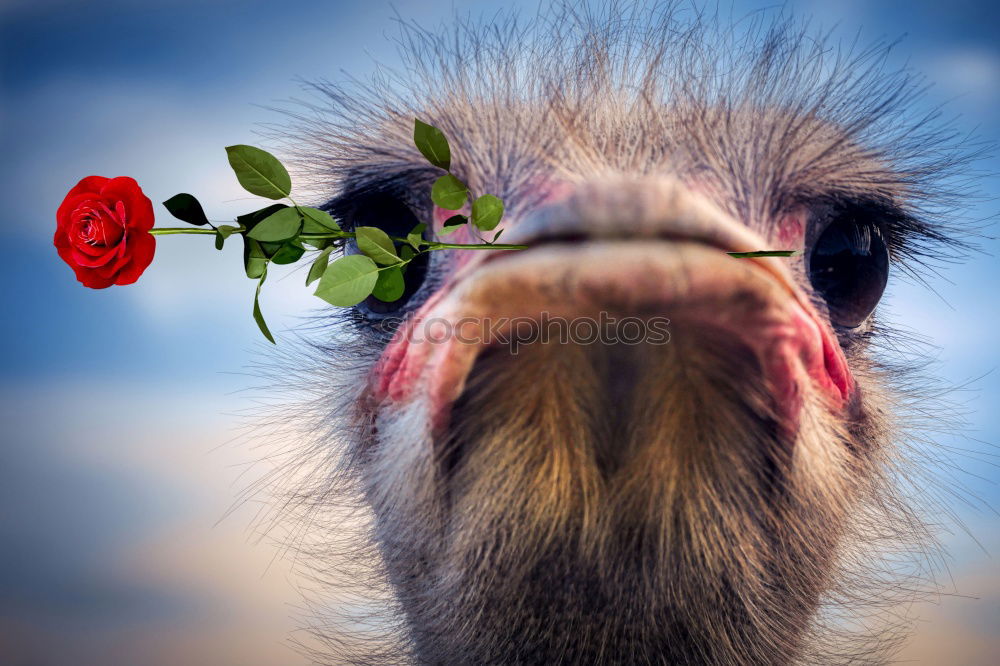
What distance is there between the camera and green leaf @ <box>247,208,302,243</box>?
5.92 feet

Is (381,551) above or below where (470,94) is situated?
below

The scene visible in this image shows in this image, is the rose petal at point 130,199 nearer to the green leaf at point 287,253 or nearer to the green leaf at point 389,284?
the green leaf at point 287,253

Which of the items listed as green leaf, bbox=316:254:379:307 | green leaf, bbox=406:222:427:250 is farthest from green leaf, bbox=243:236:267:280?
green leaf, bbox=406:222:427:250

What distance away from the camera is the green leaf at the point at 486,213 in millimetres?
1627

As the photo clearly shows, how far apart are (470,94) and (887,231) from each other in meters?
0.90

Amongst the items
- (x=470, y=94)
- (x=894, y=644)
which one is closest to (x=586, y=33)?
(x=470, y=94)

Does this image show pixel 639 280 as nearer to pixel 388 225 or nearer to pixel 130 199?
pixel 388 225

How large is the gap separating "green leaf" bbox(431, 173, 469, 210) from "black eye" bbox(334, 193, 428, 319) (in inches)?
4.8

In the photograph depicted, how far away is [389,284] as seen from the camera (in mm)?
1774

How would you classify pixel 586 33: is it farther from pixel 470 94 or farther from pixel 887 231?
pixel 887 231

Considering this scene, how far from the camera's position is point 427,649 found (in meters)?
2.12

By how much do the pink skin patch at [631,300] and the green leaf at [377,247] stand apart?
8.5 inches

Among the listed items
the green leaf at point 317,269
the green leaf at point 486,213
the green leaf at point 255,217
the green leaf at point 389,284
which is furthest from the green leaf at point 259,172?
the green leaf at point 486,213

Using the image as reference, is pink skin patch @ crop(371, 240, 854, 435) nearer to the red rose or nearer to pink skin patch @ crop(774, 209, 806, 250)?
pink skin patch @ crop(774, 209, 806, 250)
